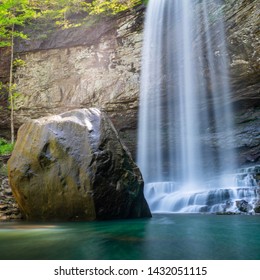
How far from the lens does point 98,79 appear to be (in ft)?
48.4

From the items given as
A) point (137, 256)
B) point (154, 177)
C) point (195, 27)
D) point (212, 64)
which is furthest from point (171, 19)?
point (137, 256)

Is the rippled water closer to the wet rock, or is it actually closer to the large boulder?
the large boulder

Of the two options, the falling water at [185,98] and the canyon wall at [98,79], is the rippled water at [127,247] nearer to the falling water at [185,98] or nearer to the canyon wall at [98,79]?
the falling water at [185,98]

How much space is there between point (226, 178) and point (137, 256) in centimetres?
1031

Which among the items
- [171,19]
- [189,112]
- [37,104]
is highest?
[171,19]

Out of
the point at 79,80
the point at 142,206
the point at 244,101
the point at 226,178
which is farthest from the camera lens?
the point at 79,80

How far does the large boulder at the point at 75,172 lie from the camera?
632 cm

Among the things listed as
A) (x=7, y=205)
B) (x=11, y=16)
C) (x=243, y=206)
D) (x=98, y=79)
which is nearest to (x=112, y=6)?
(x=98, y=79)

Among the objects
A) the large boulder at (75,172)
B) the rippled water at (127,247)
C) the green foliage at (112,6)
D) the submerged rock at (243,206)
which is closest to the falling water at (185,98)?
the green foliage at (112,6)

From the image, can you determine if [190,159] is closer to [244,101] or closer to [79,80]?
[244,101]

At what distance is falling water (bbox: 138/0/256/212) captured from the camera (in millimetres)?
12773

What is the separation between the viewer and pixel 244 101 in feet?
43.0

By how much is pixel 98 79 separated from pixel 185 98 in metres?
4.44

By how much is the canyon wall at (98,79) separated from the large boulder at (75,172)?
747 cm
